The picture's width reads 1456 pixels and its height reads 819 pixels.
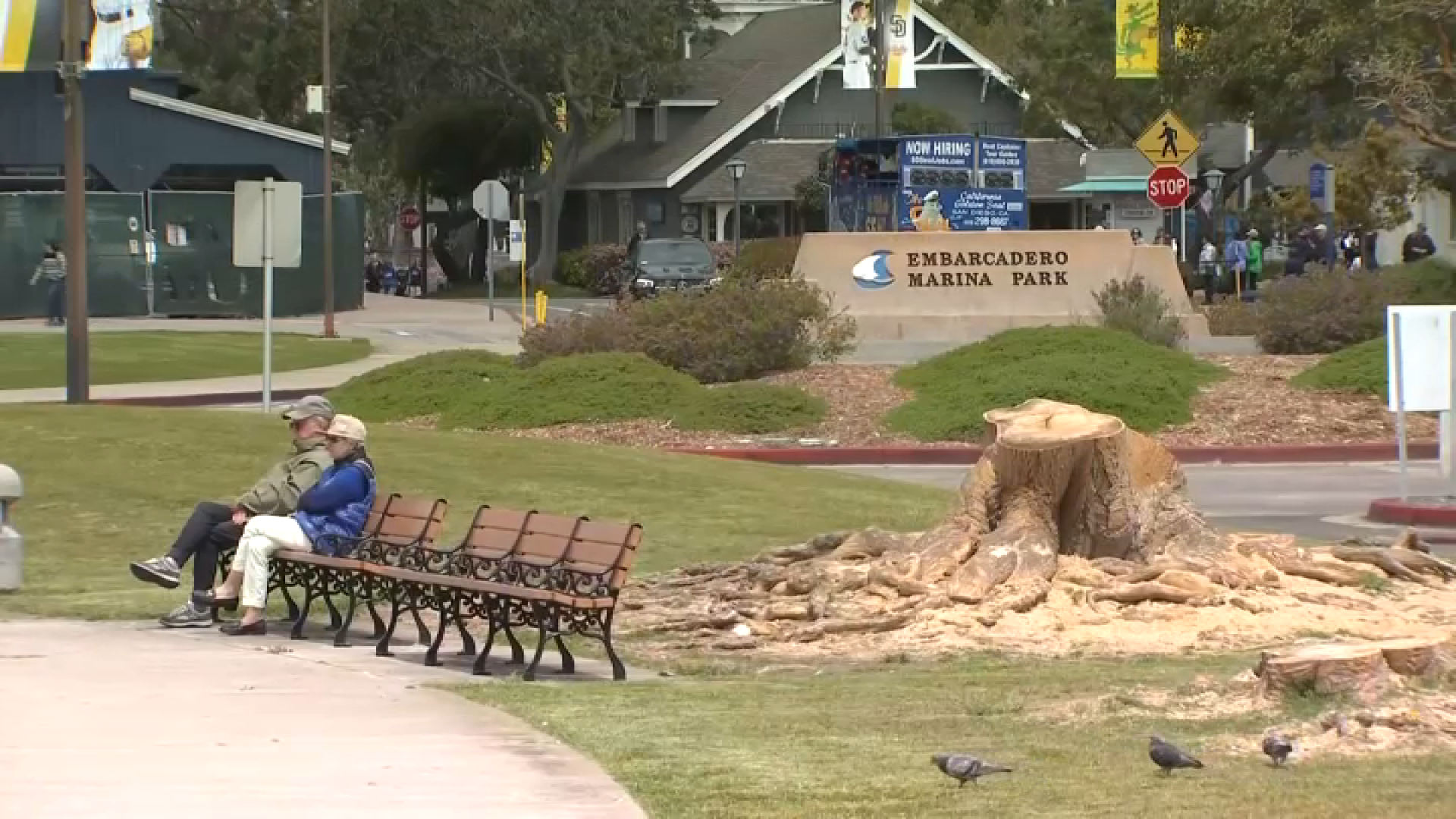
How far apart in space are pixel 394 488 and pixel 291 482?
17.3 feet

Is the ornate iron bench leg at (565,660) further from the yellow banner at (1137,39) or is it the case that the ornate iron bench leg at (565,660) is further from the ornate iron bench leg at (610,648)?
the yellow banner at (1137,39)

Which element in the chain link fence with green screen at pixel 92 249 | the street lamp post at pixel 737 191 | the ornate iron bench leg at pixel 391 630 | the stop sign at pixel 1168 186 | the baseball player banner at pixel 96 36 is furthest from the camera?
the street lamp post at pixel 737 191

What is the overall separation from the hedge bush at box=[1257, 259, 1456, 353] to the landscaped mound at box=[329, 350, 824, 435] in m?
8.07

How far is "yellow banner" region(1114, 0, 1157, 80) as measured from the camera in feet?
187

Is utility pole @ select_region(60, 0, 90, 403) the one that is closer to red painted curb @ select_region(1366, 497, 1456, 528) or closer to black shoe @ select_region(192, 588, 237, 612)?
black shoe @ select_region(192, 588, 237, 612)

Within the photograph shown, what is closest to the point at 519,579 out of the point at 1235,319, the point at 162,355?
the point at 1235,319

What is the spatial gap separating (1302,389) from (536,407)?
336 inches

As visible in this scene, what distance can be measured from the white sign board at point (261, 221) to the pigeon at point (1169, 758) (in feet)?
49.4

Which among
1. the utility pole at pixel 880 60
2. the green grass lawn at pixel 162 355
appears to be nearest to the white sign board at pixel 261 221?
the green grass lawn at pixel 162 355

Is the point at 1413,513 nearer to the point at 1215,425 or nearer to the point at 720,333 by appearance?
the point at 1215,425

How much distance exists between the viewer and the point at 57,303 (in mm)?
45875

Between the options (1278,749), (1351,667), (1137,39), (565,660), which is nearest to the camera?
(1278,749)

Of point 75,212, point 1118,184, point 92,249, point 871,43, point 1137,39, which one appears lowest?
point 75,212

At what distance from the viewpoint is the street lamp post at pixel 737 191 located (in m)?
64.8
